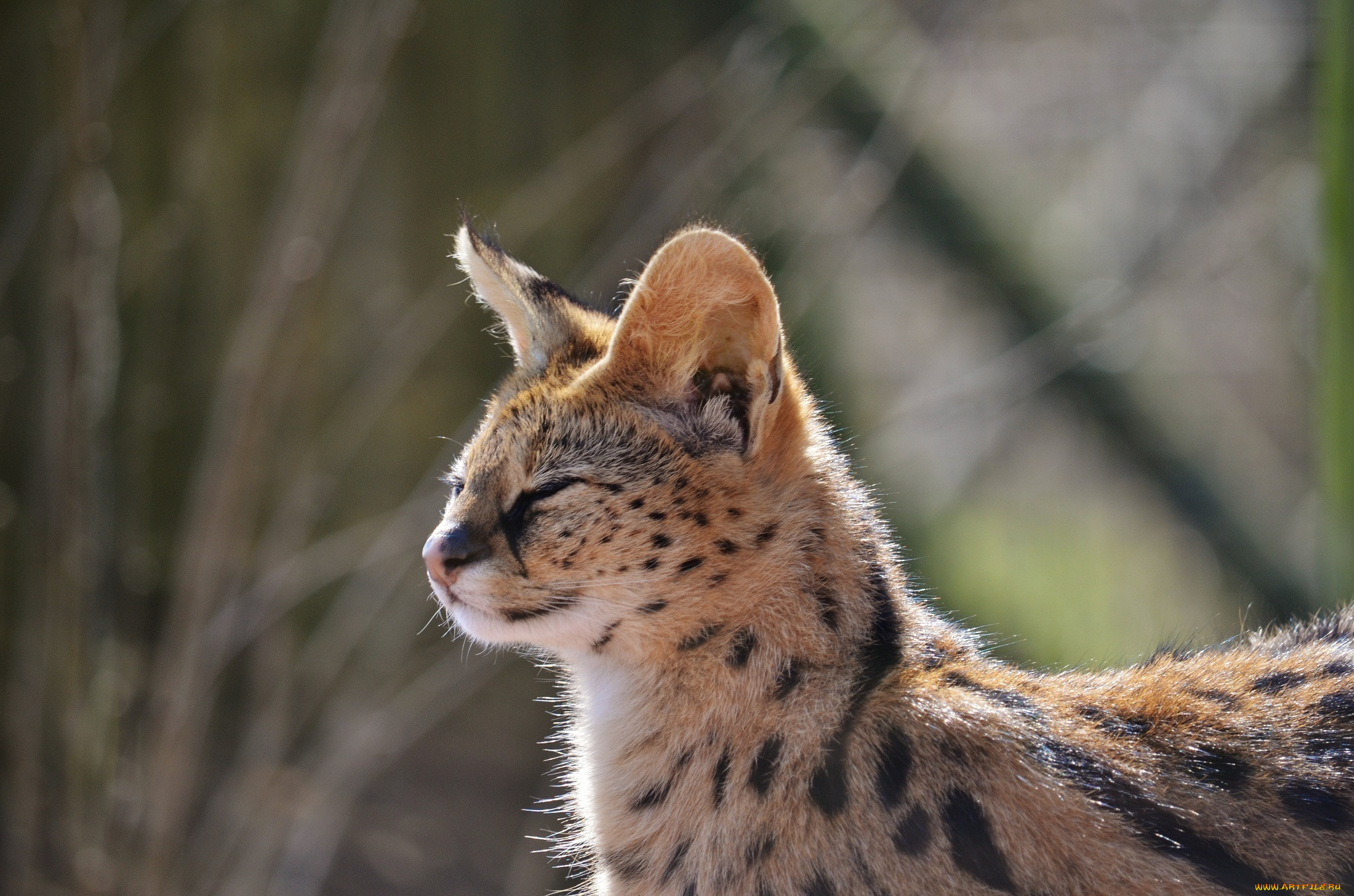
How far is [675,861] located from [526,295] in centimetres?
119

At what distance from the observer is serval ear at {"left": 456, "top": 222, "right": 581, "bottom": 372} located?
2.63 metres

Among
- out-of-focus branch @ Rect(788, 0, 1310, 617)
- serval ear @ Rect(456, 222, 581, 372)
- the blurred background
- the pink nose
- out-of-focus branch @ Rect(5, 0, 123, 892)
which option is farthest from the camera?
out-of-focus branch @ Rect(788, 0, 1310, 617)

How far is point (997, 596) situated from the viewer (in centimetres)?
524

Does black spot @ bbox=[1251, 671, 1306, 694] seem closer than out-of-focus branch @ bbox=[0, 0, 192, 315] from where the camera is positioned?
Yes

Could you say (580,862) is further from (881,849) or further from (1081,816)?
(1081,816)

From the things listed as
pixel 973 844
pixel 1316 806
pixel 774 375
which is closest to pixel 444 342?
pixel 774 375

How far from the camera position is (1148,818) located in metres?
1.92

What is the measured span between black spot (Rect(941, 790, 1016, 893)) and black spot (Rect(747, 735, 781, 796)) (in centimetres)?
31

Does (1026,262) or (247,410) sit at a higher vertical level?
(1026,262)

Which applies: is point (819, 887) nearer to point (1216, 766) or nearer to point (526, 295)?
point (1216, 766)

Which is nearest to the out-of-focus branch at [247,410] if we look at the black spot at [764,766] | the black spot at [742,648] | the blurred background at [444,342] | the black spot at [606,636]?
the blurred background at [444,342]

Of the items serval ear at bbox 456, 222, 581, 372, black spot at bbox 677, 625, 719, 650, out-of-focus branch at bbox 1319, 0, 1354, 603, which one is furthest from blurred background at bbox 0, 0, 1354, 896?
black spot at bbox 677, 625, 719, 650

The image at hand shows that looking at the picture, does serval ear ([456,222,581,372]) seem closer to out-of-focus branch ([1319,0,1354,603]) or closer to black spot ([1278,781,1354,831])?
black spot ([1278,781,1354,831])

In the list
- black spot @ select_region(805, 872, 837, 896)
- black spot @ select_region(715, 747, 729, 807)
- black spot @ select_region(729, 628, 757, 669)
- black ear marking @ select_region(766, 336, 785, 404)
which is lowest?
black spot @ select_region(805, 872, 837, 896)
